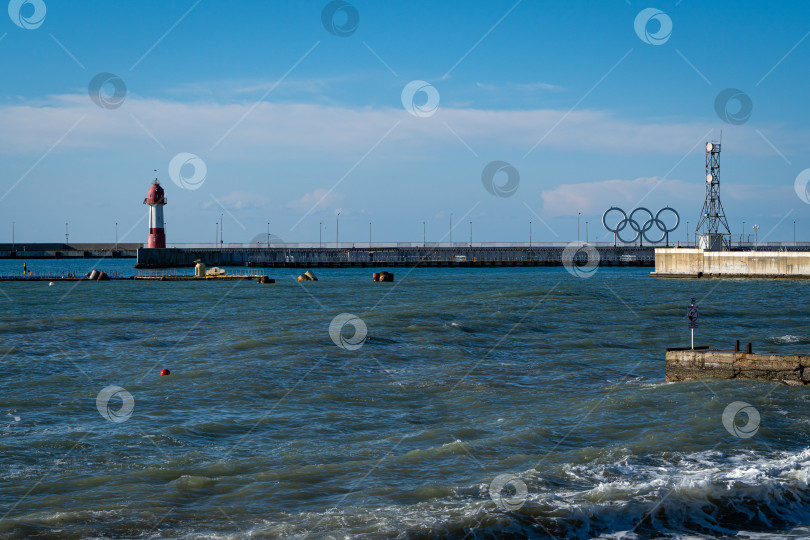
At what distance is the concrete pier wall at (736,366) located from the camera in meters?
21.6

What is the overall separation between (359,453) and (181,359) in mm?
15782

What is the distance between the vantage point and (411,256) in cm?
17262

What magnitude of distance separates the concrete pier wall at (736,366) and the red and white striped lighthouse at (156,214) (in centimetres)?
10684

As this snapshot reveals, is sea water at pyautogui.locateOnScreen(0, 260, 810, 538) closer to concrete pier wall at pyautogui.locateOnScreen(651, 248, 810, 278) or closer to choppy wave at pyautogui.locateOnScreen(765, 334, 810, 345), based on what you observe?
choppy wave at pyautogui.locateOnScreen(765, 334, 810, 345)

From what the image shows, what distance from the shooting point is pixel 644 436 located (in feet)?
55.3

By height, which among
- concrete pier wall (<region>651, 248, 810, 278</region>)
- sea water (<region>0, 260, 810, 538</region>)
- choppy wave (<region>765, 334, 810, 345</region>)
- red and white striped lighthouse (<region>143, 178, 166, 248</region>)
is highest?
red and white striped lighthouse (<region>143, 178, 166, 248</region>)

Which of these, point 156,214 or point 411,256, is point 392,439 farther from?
point 411,256

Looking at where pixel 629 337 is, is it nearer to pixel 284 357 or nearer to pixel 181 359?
pixel 284 357

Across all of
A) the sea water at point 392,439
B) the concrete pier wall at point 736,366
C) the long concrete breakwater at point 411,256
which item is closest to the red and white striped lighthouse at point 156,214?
the long concrete breakwater at point 411,256

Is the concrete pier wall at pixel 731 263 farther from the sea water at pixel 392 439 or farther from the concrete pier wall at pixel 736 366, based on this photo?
the concrete pier wall at pixel 736 366

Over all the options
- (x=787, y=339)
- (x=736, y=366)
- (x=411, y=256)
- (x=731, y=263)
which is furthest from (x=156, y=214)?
(x=736, y=366)

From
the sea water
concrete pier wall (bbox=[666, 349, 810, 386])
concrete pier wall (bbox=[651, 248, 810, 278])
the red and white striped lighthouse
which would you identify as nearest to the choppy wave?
the sea water

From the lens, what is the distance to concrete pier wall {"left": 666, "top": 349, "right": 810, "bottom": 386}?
21609mm

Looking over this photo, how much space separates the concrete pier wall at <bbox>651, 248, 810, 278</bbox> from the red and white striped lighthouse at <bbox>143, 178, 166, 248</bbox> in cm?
7489
